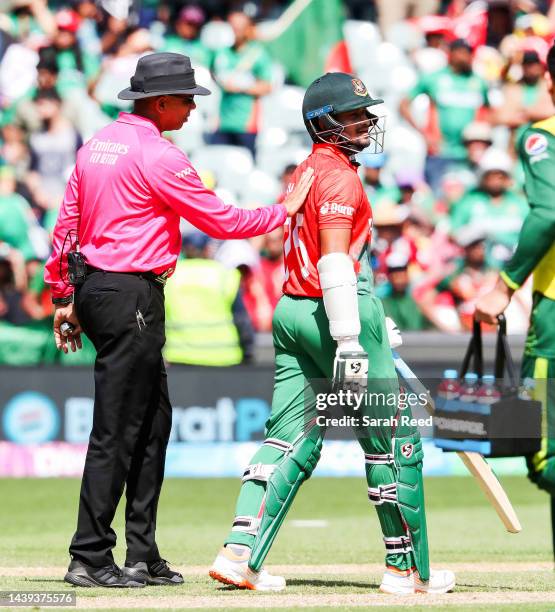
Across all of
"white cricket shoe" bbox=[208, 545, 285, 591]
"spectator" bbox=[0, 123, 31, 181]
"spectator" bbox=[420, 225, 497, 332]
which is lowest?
"white cricket shoe" bbox=[208, 545, 285, 591]

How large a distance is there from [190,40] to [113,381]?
11218 millimetres

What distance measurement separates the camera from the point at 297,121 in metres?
16.6

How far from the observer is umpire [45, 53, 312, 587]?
6340mm

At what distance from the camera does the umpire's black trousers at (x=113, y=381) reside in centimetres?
634

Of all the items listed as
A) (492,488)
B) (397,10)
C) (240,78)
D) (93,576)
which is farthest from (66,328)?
(397,10)

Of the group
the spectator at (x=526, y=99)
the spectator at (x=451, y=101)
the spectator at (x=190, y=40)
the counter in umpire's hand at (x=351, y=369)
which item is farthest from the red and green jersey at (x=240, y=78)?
the counter in umpire's hand at (x=351, y=369)

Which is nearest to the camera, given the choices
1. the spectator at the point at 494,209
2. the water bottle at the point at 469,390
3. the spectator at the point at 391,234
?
the water bottle at the point at 469,390

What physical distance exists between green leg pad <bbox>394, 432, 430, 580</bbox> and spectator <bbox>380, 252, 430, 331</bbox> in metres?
7.62

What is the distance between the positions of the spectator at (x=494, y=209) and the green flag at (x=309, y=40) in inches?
100

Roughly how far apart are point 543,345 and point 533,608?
1.12m

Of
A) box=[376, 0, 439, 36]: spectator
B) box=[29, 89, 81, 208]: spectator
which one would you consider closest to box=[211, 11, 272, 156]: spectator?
box=[376, 0, 439, 36]: spectator

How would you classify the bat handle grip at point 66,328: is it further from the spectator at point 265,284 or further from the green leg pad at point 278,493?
the spectator at point 265,284

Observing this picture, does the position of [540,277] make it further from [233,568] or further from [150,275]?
[233,568]

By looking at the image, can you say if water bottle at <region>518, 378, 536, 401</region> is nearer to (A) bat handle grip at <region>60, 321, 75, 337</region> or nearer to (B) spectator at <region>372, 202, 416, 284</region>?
(A) bat handle grip at <region>60, 321, 75, 337</region>
